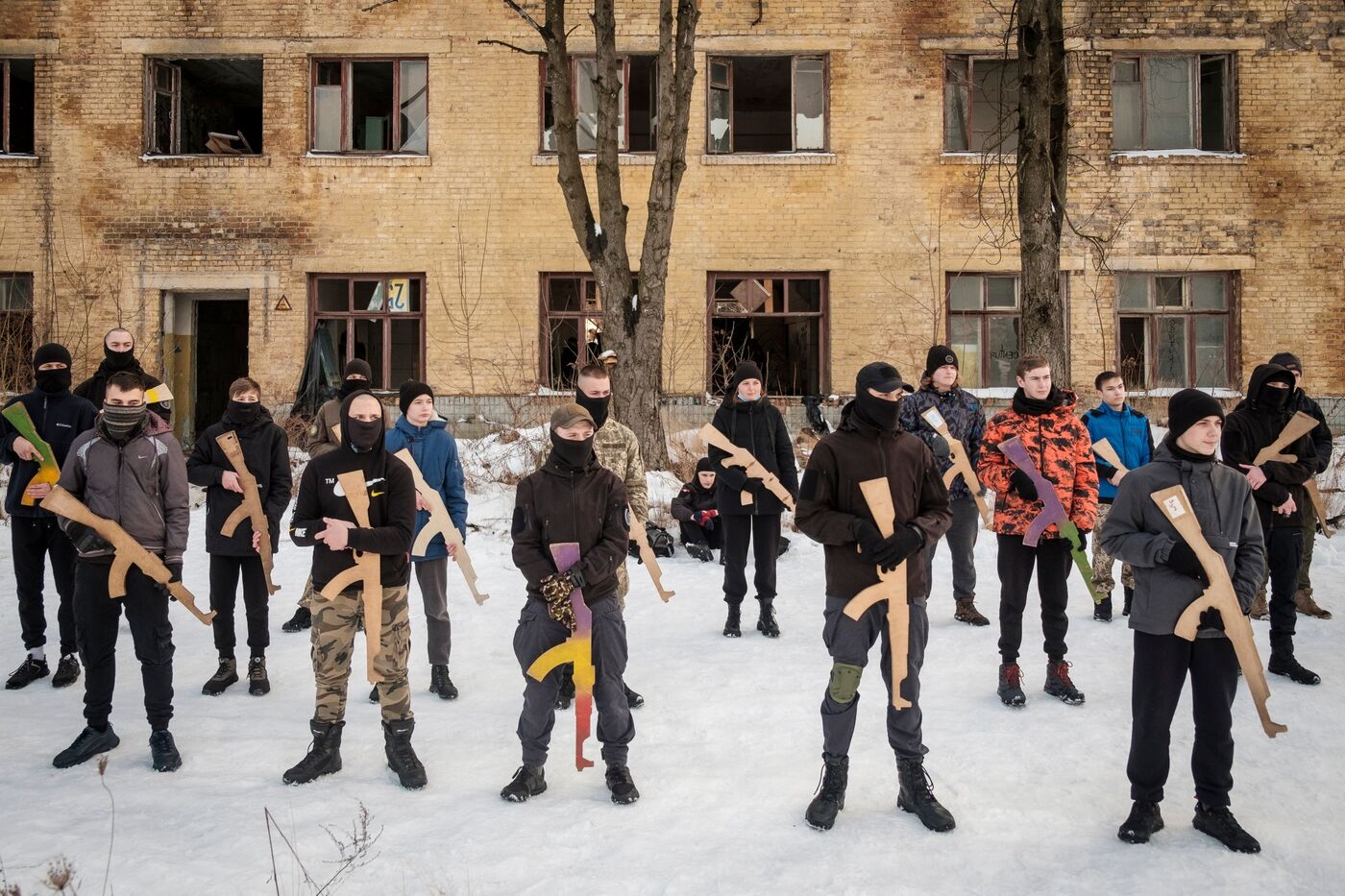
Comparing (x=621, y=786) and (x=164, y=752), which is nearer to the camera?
(x=621, y=786)

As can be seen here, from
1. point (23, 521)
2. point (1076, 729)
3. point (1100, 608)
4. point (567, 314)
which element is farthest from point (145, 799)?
point (567, 314)

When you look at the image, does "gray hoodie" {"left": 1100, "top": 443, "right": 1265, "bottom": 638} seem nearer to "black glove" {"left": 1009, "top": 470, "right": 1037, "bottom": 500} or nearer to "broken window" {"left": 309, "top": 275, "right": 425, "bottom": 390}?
"black glove" {"left": 1009, "top": 470, "right": 1037, "bottom": 500}

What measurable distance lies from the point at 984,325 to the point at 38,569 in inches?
532

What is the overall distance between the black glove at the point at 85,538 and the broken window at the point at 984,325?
13277 millimetres

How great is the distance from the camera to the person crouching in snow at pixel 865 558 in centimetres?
417

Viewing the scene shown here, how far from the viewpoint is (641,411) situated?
11.5 metres

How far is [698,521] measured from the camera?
960 cm

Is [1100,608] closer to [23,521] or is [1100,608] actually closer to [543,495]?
[543,495]

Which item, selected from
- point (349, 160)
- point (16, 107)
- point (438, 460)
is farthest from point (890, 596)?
point (16, 107)

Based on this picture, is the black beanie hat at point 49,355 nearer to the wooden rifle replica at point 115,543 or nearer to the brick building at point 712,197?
the wooden rifle replica at point 115,543

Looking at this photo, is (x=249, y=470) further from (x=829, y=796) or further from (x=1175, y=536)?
(x=1175, y=536)

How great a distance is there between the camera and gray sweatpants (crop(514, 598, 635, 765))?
4469mm

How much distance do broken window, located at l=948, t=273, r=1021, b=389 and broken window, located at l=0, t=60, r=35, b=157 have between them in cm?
1522

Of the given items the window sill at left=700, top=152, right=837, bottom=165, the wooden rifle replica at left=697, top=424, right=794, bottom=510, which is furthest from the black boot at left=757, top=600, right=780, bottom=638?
the window sill at left=700, top=152, right=837, bottom=165
